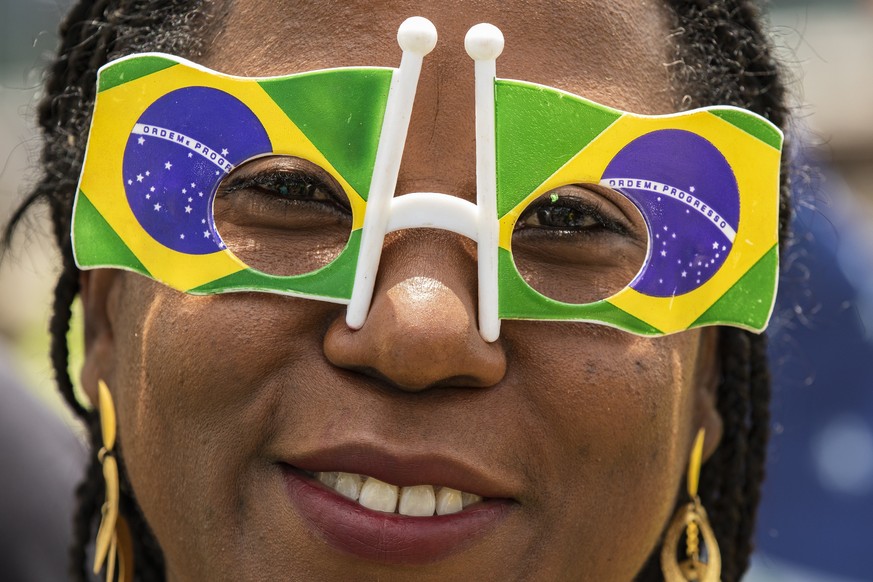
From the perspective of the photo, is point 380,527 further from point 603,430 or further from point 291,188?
point 291,188

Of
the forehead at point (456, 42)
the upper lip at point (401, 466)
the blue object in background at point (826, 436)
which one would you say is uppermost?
the forehead at point (456, 42)

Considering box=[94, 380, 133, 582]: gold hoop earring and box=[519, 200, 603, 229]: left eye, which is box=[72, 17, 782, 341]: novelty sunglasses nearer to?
box=[519, 200, 603, 229]: left eye

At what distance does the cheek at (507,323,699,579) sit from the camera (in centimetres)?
210

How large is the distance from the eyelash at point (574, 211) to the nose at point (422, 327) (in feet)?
0.58

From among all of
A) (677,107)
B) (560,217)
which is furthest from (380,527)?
(677,107)

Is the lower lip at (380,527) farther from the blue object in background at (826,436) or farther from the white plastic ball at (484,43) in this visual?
the blue object in background at (826,436)

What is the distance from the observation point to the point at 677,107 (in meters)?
2.37

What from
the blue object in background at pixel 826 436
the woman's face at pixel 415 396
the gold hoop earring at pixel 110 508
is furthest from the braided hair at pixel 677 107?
the blue object in background at pixel 826 436

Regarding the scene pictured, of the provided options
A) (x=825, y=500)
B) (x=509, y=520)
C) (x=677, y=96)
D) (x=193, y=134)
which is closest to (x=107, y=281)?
(x=193, y=134)

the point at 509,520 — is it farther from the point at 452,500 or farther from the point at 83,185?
the point at 83,185

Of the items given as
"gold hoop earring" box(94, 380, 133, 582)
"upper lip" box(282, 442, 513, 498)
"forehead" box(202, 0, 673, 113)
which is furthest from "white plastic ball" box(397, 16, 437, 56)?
"gold hoop earring" box(94, 380, 133, 582)

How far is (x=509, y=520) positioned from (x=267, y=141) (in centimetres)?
77

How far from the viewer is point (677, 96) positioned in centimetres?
237

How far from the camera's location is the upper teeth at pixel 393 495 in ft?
6.73
